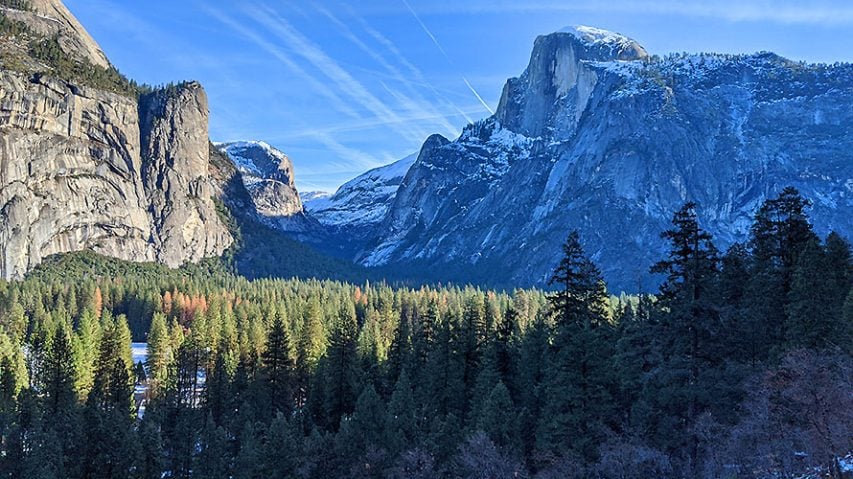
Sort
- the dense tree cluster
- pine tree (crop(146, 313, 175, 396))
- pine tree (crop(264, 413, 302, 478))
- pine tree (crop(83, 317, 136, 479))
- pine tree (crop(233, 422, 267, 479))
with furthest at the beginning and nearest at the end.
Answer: pine tree (crop(146, 313, 175, 396)) → pine tree (crop(83, 317, 136, 479)) → pine tree (crop(233, 422, 267, 479)) → pine tree (crop(264, 413, 302, 478)) → the dense tree cluster

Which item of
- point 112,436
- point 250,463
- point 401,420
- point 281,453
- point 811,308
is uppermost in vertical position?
point 811,308

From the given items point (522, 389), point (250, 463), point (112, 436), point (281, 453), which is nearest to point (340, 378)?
point (281, 453)

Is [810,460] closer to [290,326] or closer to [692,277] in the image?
[692,277]

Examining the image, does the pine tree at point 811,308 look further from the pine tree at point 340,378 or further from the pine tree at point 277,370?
the pine tree at point 277,370

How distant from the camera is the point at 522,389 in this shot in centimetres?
5459

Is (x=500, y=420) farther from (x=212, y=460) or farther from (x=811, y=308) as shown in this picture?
(x=212, y=460)

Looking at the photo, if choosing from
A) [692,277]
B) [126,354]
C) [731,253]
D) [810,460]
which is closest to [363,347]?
[126,354]

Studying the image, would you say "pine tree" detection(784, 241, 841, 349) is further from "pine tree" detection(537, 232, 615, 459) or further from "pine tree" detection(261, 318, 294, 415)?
"pine tree" detection(261, 318, 294, 415)

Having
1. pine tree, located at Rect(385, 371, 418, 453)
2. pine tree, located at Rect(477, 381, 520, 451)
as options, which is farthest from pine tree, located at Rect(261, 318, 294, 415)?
pine tree, located at Rect(477, 381, 520, 451)

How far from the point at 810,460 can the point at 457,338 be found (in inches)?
1508

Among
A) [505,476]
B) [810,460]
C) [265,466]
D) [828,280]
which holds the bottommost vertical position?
[265,466]

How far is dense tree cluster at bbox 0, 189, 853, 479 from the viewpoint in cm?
2886

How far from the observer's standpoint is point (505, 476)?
33.2 metres

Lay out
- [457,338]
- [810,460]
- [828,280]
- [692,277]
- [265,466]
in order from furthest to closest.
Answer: [457,338], [265,466], [828,280], [692,277], [810,460]
